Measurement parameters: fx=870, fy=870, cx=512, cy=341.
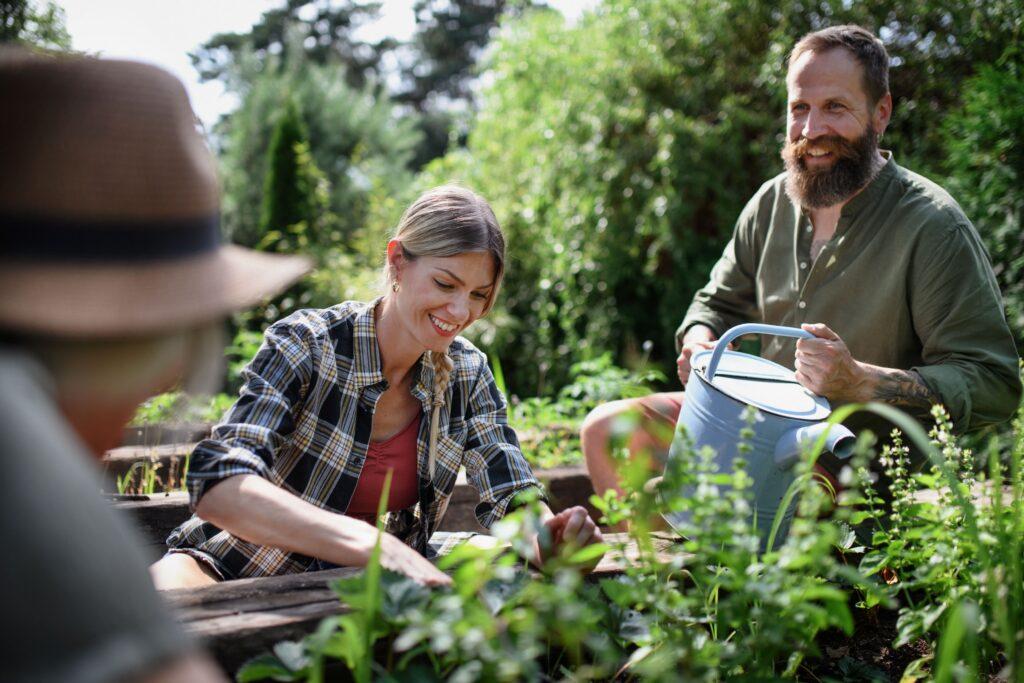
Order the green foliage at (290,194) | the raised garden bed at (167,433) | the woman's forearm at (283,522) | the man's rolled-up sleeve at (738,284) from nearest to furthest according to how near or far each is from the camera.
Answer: the woman's forearm at (283,522) → the man's rolled-up sleeve at (738,284) → the raised garden bed at (167,433) → the green foliage at (290,194)

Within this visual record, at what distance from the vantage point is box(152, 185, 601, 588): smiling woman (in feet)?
6.49

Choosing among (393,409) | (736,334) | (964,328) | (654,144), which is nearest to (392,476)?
(393,409)

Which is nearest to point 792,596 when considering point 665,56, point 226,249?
point 226,249

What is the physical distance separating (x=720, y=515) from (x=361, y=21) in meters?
29.4

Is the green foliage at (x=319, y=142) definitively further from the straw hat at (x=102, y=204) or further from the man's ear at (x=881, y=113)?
the straw hat at (x=102, y=204)

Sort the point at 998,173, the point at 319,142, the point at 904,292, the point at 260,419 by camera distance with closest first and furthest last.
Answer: the point at 260,419 → the point at 904,292 → the point at 998,173 → the point at 319,142

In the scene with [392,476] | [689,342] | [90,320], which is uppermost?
[90,320]

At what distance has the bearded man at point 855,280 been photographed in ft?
7.80

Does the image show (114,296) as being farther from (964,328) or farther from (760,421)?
(964,328)

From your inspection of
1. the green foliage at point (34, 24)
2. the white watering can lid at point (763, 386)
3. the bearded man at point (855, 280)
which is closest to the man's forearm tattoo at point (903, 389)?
the bearded man at point (855, 280)

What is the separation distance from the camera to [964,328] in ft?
8.02

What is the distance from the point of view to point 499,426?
7.50ft

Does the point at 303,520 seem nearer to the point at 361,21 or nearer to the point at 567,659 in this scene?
the point at 567,659

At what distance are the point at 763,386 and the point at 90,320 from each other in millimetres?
1755
